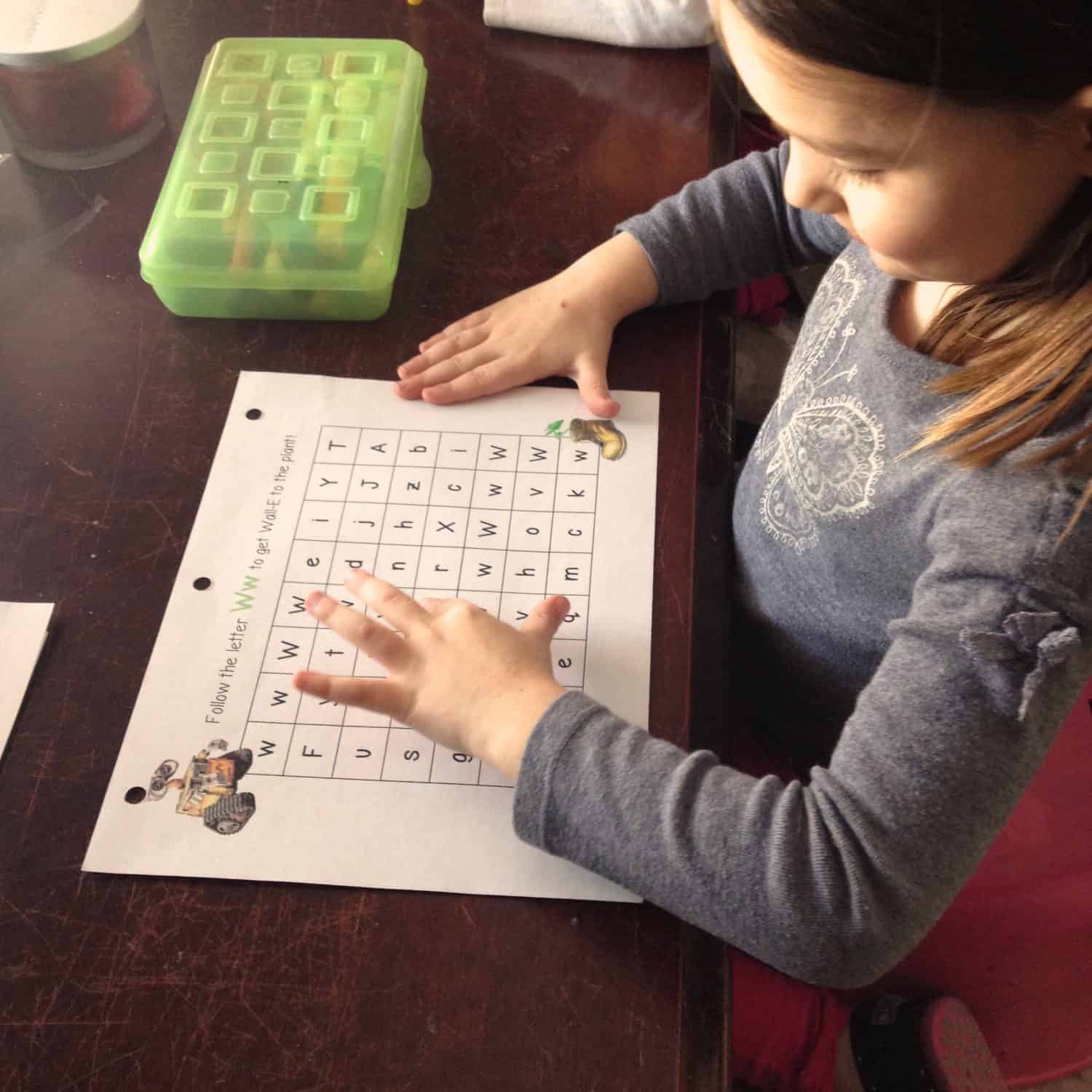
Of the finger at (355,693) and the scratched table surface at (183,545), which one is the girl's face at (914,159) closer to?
the scratched table surface at (183,545)

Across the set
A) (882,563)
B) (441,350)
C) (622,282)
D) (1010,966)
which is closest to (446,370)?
(441,350)

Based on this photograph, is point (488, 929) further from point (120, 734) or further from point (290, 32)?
point (290, 32)

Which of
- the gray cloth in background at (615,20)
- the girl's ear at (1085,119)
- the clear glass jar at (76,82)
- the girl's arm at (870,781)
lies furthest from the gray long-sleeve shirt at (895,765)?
the clear glass jar at (76,82)

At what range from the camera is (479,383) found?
0.62m

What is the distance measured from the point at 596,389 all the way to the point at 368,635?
0.21 m

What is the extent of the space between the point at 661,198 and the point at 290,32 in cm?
33

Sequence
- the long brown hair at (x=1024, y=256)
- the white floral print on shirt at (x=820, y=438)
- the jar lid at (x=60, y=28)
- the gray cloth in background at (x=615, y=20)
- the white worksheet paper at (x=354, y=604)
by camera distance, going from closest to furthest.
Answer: the long brown hair at (x=1024, y=256) → the white worksheet paper at (x=354, y=604) → the white floral print on shirt at (x=820, y=438) → the jar lid at (x=60, y=28) → the gray cloth in background at (x=615, y=20)

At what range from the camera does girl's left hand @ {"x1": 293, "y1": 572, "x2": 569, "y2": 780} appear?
19.2 inches

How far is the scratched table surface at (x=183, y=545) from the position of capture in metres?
0.42

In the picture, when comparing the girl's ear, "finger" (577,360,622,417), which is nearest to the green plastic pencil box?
"finger" (577,360,622,417)

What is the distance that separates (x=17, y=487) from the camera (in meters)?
0.59

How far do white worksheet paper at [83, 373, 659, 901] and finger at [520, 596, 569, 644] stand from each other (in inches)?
0.4

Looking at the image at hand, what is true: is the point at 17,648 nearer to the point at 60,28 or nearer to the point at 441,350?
the point at 441,350

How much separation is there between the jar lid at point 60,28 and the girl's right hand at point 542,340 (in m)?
0.30
